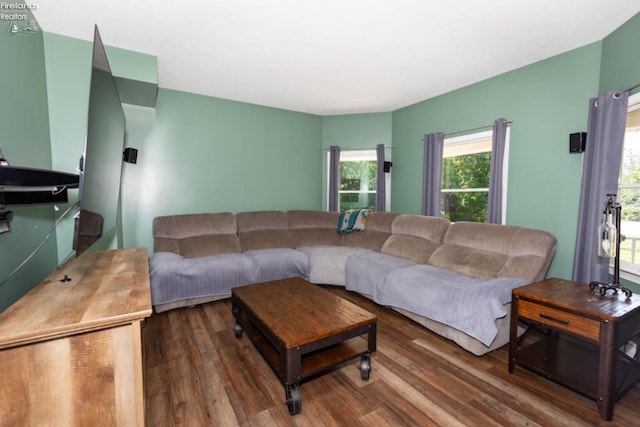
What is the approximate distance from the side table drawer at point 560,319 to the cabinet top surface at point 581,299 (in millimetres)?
43

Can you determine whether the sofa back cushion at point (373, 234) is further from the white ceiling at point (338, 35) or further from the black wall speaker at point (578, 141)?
the black wall speaker at point (578, 141)

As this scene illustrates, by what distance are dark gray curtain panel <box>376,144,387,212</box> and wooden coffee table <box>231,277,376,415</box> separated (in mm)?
2459

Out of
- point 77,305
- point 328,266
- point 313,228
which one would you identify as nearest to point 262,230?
point 313,228

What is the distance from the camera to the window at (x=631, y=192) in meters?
2.12

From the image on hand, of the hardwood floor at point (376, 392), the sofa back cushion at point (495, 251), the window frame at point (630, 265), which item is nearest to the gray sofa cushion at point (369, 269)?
the sofa back cushion at point (495, 251)

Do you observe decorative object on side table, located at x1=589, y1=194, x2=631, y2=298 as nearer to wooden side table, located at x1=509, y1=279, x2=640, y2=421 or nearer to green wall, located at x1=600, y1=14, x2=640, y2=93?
wooden side table, located at x1=509, y1=279, x2=640, y2=421

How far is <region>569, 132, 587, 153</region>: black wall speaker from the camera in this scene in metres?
2.42

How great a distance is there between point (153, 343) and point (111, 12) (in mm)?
2519

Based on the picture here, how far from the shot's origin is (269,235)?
3959 millimetres

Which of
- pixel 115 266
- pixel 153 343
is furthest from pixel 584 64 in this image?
pixel 153 343

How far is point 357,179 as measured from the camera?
4.81 meters

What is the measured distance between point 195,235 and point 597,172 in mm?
3989

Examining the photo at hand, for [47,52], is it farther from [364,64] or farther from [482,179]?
[482,179]

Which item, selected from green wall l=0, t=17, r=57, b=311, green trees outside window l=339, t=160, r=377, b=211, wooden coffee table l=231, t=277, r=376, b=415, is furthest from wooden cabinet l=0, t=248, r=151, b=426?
green trees outside window l=339, t=160, r=377, b=211
